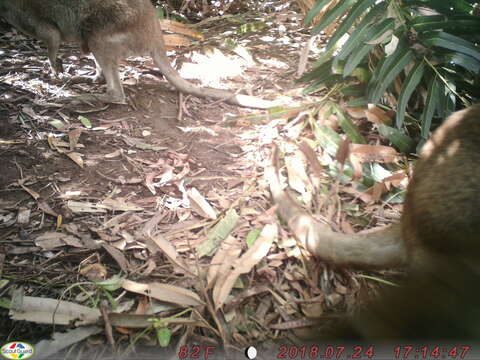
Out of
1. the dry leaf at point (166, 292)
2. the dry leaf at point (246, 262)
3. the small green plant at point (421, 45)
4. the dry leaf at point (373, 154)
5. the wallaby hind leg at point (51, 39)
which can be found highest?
the small green plant at point (421, 45)

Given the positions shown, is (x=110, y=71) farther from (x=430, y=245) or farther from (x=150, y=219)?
(x=430, y=245)

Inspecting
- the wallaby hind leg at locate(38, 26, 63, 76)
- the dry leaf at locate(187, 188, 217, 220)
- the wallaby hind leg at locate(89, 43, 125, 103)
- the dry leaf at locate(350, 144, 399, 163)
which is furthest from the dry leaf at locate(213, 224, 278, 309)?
the wallaby hind leg at locate(38, 26, 63, 76)

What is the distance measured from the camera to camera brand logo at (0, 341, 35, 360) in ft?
5.19

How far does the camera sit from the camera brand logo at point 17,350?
5.19ft

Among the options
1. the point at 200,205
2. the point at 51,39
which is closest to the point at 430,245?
the point at 200,205

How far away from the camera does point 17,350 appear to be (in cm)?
162

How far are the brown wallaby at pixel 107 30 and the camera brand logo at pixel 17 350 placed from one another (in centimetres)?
236

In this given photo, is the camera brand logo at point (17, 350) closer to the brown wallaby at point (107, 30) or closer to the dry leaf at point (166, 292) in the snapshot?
the dry leaf at point (166, 292)

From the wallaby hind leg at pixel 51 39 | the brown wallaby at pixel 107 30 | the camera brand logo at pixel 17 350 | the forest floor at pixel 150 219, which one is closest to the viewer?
the camera brand logo at pixel 17 350

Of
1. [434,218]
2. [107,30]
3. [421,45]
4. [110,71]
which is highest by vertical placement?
[421,45]

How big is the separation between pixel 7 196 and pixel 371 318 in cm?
229

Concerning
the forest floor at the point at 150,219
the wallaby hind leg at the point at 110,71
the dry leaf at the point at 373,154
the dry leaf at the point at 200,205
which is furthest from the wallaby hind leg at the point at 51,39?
the dry leaf at the point at 373,154

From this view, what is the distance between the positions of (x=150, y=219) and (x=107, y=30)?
193cm

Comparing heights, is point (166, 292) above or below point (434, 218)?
below
